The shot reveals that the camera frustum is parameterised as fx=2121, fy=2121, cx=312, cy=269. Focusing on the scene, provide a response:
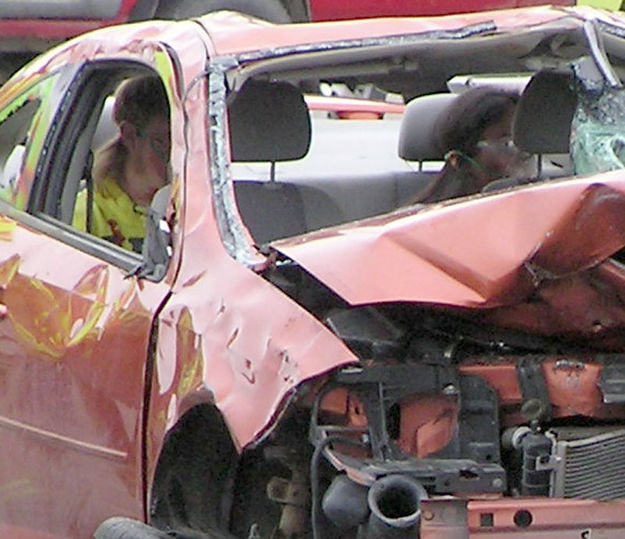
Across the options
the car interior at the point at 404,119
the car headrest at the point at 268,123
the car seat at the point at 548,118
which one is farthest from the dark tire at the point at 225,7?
the car seat at the point at 548,118

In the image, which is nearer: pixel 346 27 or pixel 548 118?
pixel 346 27

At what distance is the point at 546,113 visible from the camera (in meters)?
5.88

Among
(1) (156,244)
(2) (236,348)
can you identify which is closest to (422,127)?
(1) (156,244)

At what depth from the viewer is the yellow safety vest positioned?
19.8 feet

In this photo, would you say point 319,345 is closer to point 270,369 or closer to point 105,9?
point 270,369

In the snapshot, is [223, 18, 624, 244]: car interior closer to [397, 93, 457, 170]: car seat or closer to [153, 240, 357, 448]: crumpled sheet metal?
[397, 93, 457, 170]: car seat

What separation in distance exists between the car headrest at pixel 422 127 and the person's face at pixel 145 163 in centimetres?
88

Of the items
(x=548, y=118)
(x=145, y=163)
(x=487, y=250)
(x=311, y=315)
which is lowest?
(x=145, y=163)

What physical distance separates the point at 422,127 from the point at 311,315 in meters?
2.32

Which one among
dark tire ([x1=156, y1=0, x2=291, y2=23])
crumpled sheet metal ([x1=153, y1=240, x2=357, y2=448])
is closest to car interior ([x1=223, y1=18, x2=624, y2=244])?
crumpled sheet metal ([x1=153, y1=240, x2=357, y2=448])

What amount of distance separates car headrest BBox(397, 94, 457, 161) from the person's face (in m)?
0.88

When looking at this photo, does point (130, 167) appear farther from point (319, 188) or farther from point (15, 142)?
point (319, 188)

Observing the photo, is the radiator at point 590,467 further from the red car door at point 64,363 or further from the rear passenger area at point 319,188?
the rear passenger area at point 319,188

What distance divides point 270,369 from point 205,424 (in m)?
0.51
